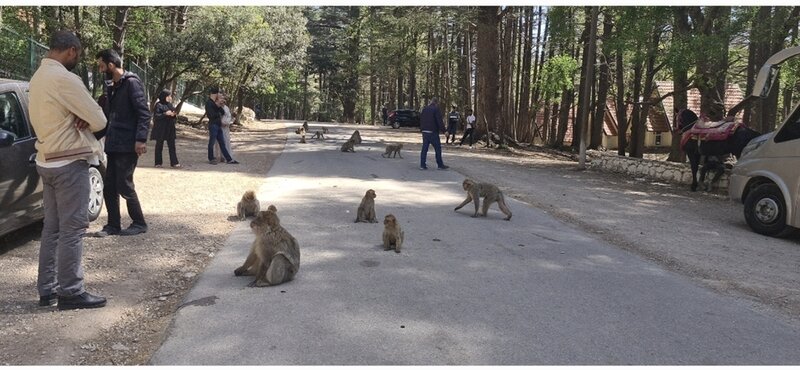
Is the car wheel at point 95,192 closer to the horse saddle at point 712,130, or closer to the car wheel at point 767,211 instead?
the car wheel at point 767,211

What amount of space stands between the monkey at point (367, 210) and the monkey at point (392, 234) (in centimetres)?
151

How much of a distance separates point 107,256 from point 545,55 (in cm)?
3217

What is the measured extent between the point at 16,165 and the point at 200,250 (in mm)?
2029

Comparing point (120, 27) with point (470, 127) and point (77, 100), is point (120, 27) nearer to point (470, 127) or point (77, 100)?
point (470, 127)

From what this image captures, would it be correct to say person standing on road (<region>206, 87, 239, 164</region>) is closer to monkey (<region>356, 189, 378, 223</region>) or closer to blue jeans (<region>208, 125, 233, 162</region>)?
blue jeans (<region>208, 125, 233, 162</region>)

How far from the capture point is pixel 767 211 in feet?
30.2

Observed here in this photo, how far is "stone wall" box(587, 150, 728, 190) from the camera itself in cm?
1504

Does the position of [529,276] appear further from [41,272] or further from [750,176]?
[750,176]

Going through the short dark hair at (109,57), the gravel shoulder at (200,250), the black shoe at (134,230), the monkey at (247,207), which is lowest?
the gravel shoulder at (200,250)

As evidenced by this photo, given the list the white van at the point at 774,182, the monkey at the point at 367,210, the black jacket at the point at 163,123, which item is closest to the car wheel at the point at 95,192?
the monkey at the point at 367,210

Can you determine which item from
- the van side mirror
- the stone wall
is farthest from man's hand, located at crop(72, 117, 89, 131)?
the stone wall

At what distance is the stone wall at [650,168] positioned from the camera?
15.0m

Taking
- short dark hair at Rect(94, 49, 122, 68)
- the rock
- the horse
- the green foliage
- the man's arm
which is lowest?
the rock

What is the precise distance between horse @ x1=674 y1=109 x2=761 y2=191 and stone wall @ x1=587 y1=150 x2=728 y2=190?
0.36m
